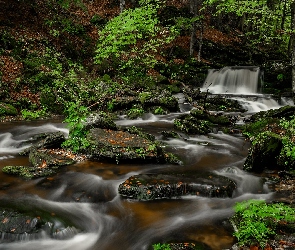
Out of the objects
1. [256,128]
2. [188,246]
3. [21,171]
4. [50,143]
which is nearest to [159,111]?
[256,128]

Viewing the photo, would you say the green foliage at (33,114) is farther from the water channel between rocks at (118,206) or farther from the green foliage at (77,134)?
the green foliage at (77,134)

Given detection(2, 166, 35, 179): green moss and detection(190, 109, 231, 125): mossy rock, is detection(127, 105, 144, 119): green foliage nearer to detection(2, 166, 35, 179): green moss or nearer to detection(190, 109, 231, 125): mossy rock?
detection(190, 109, 231, 125): mossy rock

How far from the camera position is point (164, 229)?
5.21 meters

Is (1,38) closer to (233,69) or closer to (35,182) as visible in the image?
(35,182)

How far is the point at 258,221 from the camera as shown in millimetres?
4410

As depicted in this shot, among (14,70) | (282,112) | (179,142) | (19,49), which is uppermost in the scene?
(19,49)

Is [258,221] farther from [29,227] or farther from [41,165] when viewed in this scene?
[41,165]

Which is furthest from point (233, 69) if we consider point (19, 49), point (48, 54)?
point (19, 49)

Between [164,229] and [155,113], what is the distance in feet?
32.5

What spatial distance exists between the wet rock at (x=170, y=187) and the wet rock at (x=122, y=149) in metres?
1.48

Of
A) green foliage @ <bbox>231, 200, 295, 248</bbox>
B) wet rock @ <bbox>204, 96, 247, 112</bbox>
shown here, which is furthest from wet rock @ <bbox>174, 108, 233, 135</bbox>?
green foliage @ <bbox>231, 200, 295, 248</bbox>

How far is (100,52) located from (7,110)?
274 inches

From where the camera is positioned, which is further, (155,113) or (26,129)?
(155,113)

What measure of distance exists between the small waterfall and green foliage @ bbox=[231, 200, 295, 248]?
16652 mm
